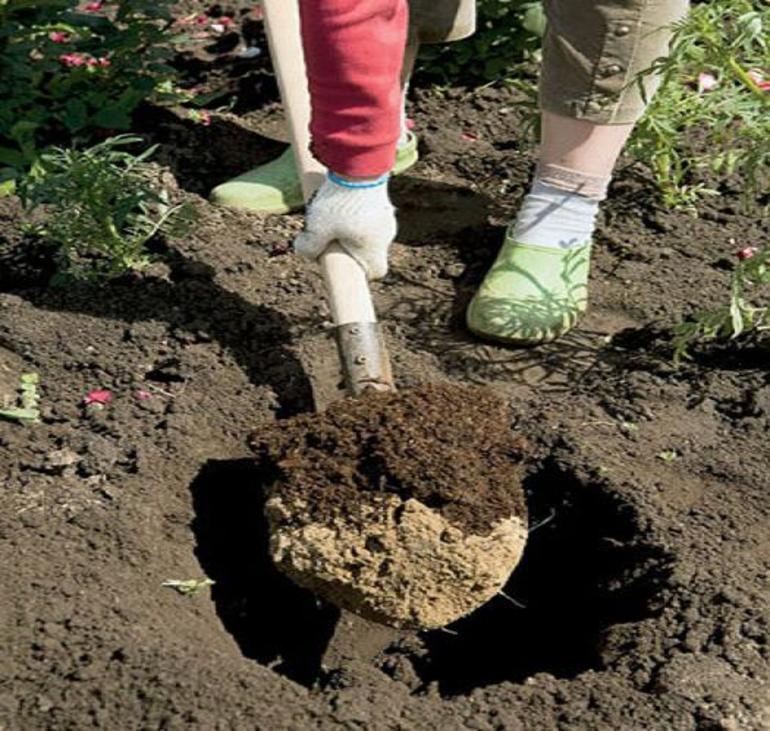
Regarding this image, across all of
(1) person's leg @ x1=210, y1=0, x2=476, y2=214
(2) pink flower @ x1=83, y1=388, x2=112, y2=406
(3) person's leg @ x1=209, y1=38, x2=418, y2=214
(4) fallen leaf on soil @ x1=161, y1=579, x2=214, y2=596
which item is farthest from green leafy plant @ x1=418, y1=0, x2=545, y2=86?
(4) fallen leaf on soil @ x1=161, y1=579, x2=214, y2=596

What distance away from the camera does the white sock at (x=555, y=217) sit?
3525mm

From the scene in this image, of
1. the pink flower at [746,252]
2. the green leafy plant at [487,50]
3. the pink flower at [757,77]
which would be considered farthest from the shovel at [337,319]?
the green leafy plant at [487,50]

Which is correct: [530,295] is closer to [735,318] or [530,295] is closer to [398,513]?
[735,318]

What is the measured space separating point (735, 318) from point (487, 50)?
71.2 inches

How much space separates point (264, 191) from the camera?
3.89 meters

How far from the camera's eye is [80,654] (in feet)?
8.12

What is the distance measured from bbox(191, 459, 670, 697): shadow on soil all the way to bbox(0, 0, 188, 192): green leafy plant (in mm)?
1324

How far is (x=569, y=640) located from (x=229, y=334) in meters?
1.02

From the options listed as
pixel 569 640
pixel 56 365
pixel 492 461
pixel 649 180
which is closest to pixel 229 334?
pixel 56 365

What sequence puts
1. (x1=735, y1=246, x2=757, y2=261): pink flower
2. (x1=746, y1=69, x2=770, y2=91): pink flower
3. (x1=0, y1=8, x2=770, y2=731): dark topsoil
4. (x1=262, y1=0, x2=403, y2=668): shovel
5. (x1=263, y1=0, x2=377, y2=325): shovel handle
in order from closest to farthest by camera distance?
(x1=0, y1=8, x2=770, y2=731): dark topsoil, (x1=262, y1=0, x2=403, y2=668): shovel, (x1=263, y1=0, x2=377, y2=325): shovel handle, (x1=746, y1=69, x2=770, y2=91): pink flower, (x1=735, y1=246, x2=757, y2=261): pink flower

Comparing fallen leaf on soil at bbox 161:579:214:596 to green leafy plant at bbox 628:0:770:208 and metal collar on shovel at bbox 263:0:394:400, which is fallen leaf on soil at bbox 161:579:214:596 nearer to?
metal collar on shovel at bbox 263:0:394:400

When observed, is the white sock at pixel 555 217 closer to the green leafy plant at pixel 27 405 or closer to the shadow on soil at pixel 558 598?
the shadow on soil at pixel 558 598

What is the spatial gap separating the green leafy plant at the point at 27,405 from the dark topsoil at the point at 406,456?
0.50 m

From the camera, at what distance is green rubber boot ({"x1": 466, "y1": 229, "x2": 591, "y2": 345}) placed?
3426 millimetres
